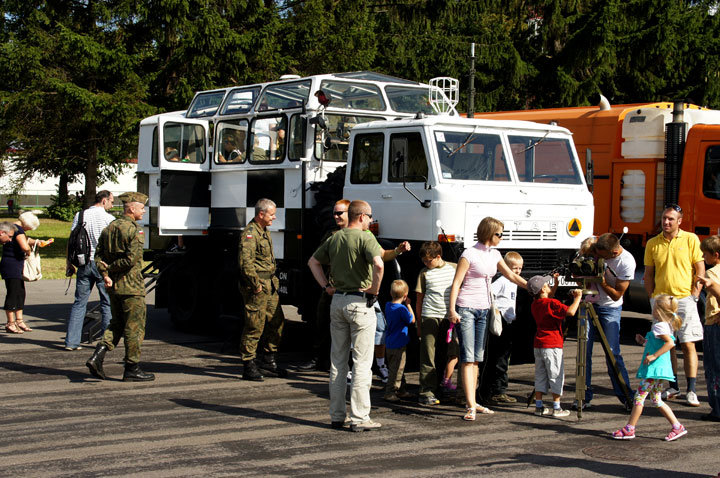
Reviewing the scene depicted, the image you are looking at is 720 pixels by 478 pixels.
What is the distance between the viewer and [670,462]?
6.61 metres

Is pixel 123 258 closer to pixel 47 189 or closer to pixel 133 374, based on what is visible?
pixel 133 374

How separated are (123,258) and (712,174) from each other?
8.07 meters

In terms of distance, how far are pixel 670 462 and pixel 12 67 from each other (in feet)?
79.3

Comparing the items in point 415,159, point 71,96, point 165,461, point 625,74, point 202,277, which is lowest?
point 165,461

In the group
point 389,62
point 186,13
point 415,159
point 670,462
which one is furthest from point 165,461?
point 389,62

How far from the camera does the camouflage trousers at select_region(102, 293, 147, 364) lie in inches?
377

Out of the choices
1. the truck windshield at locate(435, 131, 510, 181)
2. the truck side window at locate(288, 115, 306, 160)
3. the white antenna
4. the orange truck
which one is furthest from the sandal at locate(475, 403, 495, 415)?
the orange truck

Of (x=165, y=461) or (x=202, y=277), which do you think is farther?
(x=202, y=277)

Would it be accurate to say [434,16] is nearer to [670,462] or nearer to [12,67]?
[12,67]

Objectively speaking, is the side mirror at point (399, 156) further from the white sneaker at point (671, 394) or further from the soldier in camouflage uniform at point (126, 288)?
the white sneaker at point (671, 394)

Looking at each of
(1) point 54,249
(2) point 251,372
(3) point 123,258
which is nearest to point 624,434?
(2) point 251,372

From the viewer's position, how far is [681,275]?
8.78m

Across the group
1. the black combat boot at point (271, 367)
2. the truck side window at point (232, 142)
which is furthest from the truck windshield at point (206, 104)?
the black combat boot at point (271, 367)

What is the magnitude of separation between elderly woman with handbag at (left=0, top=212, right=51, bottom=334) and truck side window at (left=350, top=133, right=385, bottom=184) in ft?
16.3
